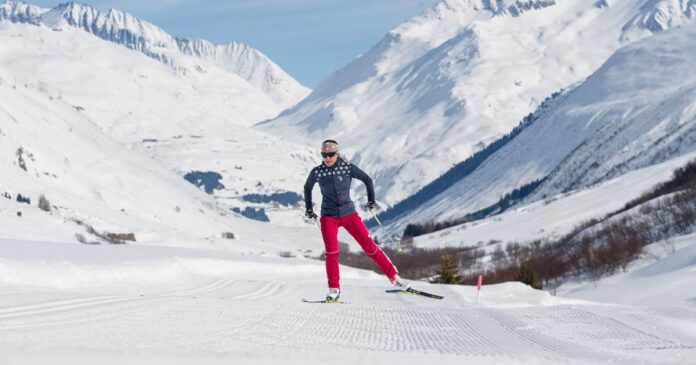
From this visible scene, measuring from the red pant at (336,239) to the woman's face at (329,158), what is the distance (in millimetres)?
1174

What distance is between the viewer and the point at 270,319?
536 inches

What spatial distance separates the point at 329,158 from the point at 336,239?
191cm

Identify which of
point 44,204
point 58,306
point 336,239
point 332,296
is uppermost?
point 44,204

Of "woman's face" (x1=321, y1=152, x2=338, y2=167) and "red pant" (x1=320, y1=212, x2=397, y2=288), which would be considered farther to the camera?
"red pant" (x1=320, y1=212, x2=397, y2=288)

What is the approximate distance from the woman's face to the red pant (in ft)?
3.85

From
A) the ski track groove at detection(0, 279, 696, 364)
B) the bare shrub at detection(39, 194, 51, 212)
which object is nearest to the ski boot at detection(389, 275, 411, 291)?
the ski track groove at detection(0, 279, 696, 364)

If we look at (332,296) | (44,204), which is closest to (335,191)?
(332,296)

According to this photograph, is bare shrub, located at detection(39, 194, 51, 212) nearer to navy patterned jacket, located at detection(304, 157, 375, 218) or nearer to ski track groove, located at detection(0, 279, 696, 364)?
navy patterned jacket, located at detection(304, 157, 375, 218)

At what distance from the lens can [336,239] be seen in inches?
707

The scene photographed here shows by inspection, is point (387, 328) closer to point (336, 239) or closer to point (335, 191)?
point (335, 191)

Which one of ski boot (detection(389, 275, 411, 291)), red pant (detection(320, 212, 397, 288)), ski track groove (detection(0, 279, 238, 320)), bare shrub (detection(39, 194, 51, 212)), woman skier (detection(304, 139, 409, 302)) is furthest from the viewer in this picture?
bare shrub (detection(39, 194, 51, 212))

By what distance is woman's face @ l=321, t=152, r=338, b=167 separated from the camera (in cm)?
1723

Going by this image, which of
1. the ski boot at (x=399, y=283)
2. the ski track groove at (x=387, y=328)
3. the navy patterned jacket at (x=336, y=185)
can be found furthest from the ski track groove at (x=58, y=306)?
the ski boot at (x=399, y=283)

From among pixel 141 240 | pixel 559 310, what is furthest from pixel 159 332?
pixel 141 240
